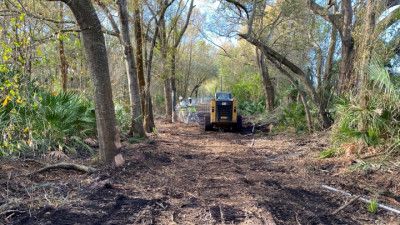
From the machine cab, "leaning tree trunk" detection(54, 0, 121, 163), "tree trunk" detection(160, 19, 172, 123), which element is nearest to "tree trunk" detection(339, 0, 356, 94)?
"leaning tree trunk" detection(54, 0, 121, 163)

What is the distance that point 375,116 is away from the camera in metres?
6.14

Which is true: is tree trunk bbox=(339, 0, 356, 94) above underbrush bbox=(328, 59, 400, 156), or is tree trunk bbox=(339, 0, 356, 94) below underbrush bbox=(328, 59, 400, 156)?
above

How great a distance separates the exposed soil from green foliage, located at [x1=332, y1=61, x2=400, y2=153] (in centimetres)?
66

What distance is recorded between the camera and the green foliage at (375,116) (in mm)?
5906

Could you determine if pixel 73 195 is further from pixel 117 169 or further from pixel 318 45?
pixel 318 45

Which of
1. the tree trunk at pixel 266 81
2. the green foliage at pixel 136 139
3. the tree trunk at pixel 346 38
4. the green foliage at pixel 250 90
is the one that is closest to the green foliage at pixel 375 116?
the tree trunk at pixel 346 38

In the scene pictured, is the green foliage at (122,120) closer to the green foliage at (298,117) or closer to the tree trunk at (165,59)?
the tree trunk at (165,59)

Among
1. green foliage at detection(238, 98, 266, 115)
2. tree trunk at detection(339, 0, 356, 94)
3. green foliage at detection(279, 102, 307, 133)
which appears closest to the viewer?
tree trunk at detection(339, 0, 356, 94)

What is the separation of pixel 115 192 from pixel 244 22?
42.5 ft

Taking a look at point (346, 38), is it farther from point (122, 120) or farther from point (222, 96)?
point (122, 120)

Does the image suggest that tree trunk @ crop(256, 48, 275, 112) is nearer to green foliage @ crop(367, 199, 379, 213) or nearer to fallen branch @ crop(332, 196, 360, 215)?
fallen branch @ crop(332, 196, 360, 215)

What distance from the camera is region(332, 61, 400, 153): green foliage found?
591 cm

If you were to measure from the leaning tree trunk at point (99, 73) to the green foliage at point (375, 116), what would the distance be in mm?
5158

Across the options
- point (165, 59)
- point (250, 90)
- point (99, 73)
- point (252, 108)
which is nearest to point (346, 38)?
point (99, 73)
